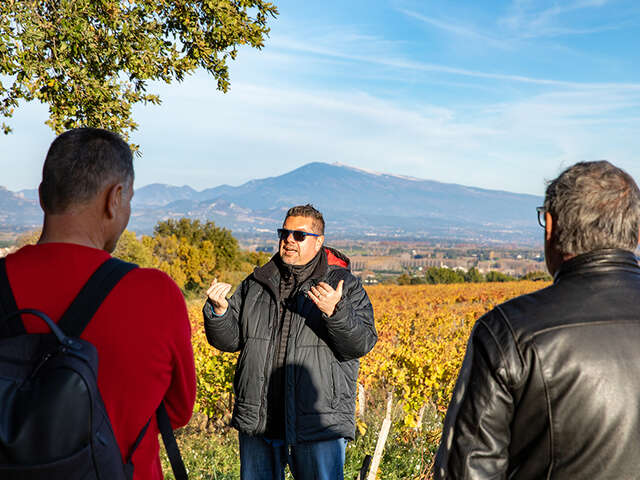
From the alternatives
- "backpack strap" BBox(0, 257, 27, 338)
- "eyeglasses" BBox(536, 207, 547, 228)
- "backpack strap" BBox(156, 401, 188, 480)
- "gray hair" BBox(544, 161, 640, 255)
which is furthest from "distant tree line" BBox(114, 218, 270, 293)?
"gray hair" BBox(544, 161, 640, 255)

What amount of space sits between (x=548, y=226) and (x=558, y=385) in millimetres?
499

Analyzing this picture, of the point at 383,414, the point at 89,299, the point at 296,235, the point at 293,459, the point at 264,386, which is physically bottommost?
the point at 383,414

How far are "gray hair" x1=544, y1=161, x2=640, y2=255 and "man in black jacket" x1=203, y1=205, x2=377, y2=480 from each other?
54.1 inches

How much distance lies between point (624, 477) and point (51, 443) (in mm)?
1509

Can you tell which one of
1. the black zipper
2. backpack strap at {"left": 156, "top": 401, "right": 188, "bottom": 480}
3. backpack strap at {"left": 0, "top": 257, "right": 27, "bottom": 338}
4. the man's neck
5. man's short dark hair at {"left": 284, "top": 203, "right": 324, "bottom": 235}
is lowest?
the black zipper

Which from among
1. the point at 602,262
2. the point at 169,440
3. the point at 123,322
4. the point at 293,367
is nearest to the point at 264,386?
the point at 293,367

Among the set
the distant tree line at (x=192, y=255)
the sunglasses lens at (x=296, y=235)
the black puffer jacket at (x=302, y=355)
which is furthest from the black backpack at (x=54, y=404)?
the distant tree line at (x=192, y=255)

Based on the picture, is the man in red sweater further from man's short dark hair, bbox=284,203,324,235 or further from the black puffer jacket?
man's short dark hair, bbox=284,203,324,235

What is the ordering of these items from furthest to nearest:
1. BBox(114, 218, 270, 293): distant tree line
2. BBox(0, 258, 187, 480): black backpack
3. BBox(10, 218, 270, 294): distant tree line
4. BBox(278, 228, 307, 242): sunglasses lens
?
A: BBox(114, 218, 270, 293): distant tree line
BBox(10, 218, 270, 294): distant tree line
BBox(278, 228, 307, 242): sunglasses lens
BBox(0, 258, 187, 480): black backpack

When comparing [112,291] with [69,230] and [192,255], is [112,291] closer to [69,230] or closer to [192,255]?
[69,230]

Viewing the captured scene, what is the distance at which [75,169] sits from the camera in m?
1.51

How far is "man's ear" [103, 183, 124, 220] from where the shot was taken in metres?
1.55

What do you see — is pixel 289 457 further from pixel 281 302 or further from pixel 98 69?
pixel 98 69

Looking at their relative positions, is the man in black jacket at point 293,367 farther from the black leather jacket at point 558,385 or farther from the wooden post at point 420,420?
the wooden post at point 420,420
